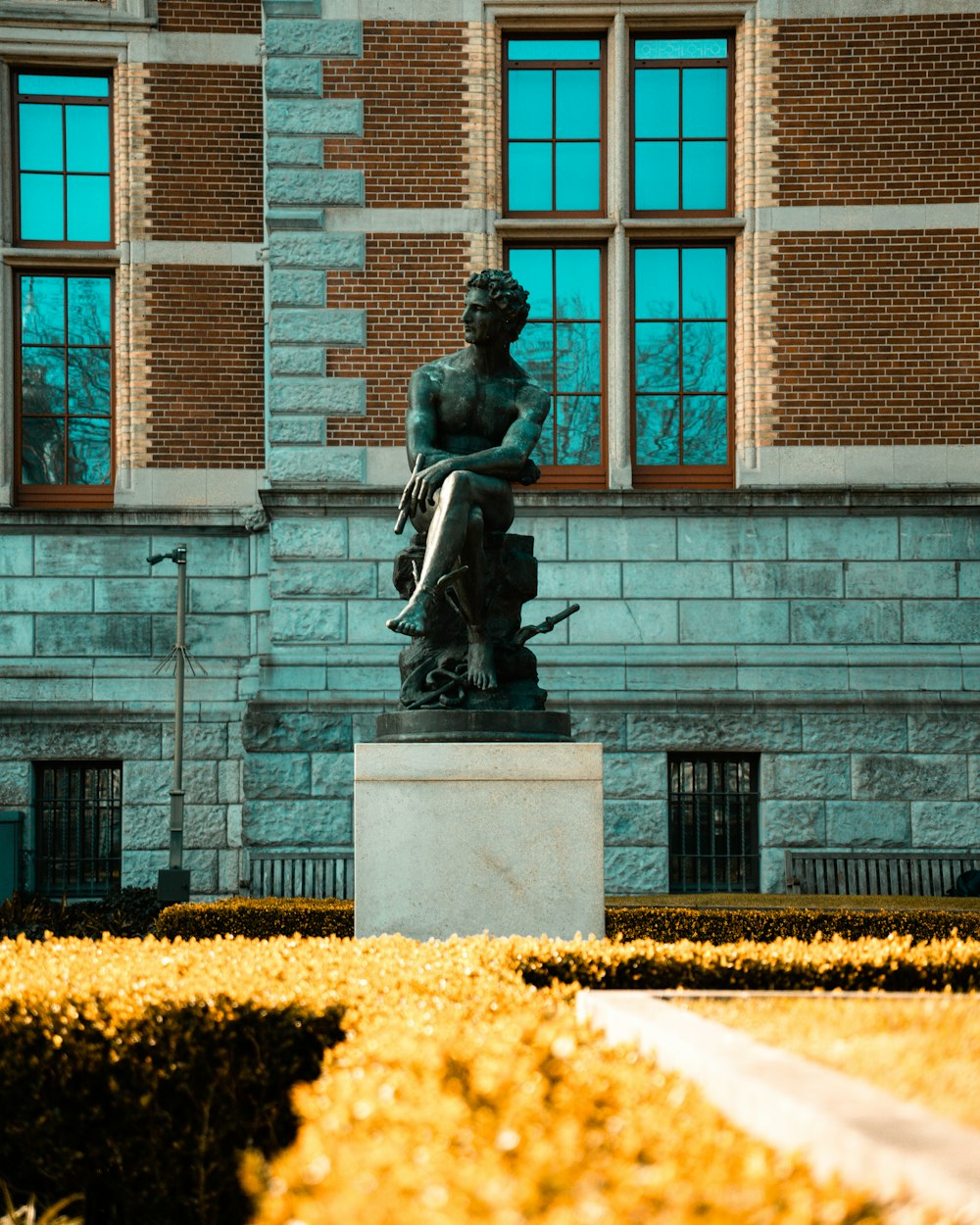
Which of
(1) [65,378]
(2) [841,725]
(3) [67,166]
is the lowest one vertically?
(2) [841,725]

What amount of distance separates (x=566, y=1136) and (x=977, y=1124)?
0.86m

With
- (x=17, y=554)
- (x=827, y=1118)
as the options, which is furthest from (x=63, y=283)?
(x=827, y=1118)

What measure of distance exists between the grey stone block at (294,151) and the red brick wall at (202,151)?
0.97 m

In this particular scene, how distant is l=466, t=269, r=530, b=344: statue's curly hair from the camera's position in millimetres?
10078

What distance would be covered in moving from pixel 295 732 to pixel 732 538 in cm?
497

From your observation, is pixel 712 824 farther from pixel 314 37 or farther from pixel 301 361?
pixel 314 37

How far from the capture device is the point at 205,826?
58.3 feet

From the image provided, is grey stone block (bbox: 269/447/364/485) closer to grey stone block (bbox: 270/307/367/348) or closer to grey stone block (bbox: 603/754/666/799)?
grey stone block (bbox: 270/307/367/348)

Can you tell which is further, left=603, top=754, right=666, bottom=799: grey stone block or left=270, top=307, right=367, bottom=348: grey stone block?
left=270, top=307, right=367, bottom=348: grey stone block

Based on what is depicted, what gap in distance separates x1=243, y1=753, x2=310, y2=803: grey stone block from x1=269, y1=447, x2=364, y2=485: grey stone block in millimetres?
2877

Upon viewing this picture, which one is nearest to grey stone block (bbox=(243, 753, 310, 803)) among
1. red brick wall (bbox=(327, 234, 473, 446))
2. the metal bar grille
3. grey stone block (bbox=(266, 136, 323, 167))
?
the metal bar grille

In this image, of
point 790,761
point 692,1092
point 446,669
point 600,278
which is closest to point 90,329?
point 600,278

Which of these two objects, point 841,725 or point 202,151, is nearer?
point 841,725

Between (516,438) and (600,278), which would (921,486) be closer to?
(600,278)
